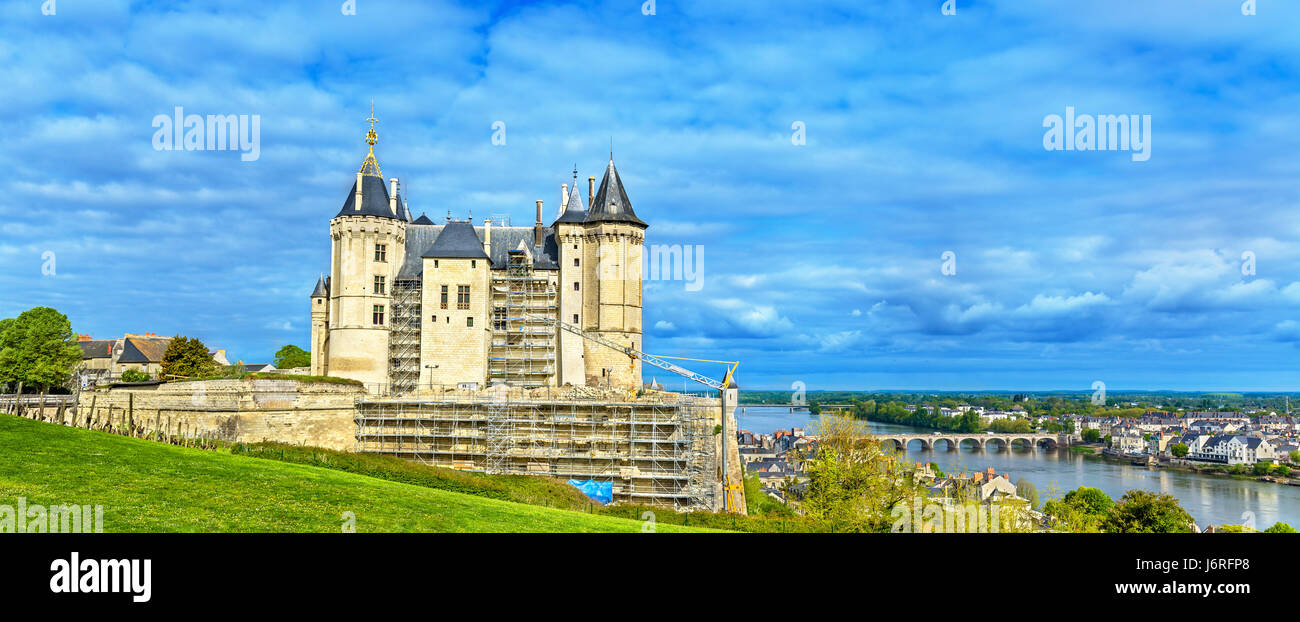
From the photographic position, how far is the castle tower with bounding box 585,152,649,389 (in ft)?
152

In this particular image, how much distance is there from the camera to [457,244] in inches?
1768

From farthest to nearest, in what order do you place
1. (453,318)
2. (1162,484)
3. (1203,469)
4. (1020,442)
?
1. (1020,442)
2. (1203,469)
3. (1162,484)
4. (453,318)

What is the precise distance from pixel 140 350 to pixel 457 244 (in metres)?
47.8

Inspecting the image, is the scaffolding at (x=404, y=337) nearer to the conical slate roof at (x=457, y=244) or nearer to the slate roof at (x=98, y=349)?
the conical slate roof at (x=457, y=244)

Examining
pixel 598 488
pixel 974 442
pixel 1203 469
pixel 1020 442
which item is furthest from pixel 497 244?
pixel 1020 442

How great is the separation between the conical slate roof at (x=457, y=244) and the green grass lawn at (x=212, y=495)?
2374 centimetres

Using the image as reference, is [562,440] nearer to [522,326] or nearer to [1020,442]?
[522,326]

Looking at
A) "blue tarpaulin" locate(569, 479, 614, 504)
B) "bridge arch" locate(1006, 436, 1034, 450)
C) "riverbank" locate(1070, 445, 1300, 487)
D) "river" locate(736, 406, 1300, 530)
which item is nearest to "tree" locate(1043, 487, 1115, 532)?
"river" locate(736, 406, 1300, 530)

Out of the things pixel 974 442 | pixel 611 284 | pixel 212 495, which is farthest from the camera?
pixel 974 442

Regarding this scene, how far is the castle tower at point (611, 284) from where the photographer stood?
46.3m
